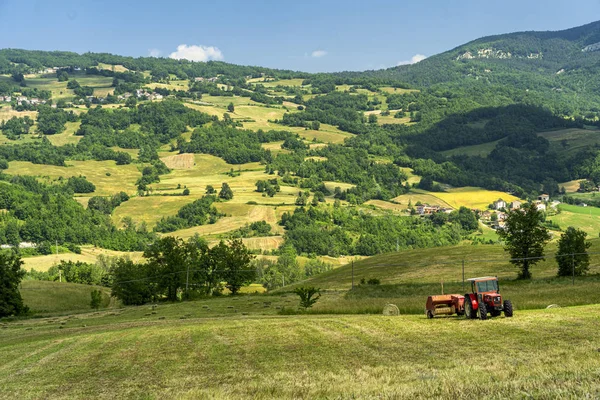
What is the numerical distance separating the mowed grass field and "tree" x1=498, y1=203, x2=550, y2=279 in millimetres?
32618

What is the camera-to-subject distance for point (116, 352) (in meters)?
28.6

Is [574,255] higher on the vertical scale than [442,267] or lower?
higher

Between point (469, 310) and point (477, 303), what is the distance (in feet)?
1.90

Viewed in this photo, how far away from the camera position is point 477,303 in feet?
109

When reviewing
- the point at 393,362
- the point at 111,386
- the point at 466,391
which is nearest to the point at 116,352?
the point at 111,386

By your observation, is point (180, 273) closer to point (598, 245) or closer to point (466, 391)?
point (598, 245)

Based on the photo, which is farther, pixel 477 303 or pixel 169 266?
pixel 169 266

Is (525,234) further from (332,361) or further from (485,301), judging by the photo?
(332,361)

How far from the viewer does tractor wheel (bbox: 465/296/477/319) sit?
33.2 metres

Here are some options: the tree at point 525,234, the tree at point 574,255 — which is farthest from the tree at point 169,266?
the tree at point 574,255

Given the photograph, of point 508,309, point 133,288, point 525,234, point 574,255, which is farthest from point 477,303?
point 133,288

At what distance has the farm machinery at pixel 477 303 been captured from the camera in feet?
105

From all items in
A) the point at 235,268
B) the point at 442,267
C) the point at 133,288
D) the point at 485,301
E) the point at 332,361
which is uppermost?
the point at 332,361

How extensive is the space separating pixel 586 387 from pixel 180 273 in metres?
85.2
